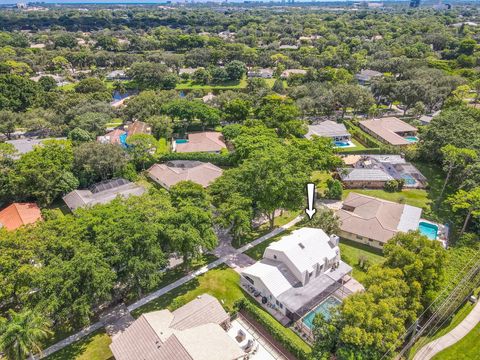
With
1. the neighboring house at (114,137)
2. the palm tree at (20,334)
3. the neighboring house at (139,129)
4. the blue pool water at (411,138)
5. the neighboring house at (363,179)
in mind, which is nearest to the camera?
the palm tree at (20,334)

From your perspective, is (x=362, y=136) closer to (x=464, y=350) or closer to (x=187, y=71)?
(x=464, y=350)

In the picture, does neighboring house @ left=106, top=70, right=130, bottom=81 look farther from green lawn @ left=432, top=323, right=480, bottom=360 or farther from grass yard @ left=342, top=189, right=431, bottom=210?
green lawn @ left=432, top=323, right=480, bottom=360

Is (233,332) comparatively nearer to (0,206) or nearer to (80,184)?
(80,184)

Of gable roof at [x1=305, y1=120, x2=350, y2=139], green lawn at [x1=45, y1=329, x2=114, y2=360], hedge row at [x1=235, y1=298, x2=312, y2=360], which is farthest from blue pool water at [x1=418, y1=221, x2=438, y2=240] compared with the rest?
green lawn at [x1=45, y1=329, x2=114, y2=360]

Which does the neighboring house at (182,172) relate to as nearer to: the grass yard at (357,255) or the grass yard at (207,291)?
the grass yard at (207,291)

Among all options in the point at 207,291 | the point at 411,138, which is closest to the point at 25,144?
the point at 207,291

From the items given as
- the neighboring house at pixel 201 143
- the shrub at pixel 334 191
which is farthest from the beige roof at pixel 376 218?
the neighboring house at pixel 201 143
